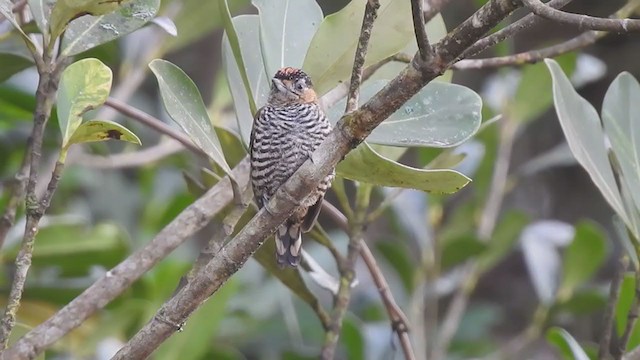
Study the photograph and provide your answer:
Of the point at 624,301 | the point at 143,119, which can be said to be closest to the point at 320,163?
the point at 143,119

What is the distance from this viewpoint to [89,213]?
9.52 ft

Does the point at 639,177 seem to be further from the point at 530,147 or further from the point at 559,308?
the point at 530,147

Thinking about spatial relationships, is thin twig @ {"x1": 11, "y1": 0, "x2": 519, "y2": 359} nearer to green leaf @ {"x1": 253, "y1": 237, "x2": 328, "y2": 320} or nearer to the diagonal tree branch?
the diagonal tree branch

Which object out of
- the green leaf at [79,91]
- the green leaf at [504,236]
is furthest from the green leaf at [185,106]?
the green leaf at [504,236]

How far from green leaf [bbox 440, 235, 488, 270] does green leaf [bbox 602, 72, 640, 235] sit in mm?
844

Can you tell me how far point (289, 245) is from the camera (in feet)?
4.83

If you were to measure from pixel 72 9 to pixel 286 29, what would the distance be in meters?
0.37

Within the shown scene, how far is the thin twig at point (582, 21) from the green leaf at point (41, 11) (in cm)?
55

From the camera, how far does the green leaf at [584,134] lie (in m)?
1.30

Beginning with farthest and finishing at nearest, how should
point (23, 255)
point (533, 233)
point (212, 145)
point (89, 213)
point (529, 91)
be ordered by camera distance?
point (89, 213) < point (533, 233) < point (529, 91) < point (212, 145) < point (23, 255)

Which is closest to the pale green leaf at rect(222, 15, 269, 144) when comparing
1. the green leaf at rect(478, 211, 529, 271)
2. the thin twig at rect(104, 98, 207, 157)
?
the thin twig at rect(104, 98, 207, 157)

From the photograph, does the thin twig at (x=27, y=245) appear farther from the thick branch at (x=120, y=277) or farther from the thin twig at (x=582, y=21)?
the thin twig at (x=582, y=21)

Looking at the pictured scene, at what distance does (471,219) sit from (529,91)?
1.36 ft

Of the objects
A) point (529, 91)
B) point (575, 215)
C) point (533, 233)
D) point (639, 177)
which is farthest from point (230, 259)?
point (575, 215)
